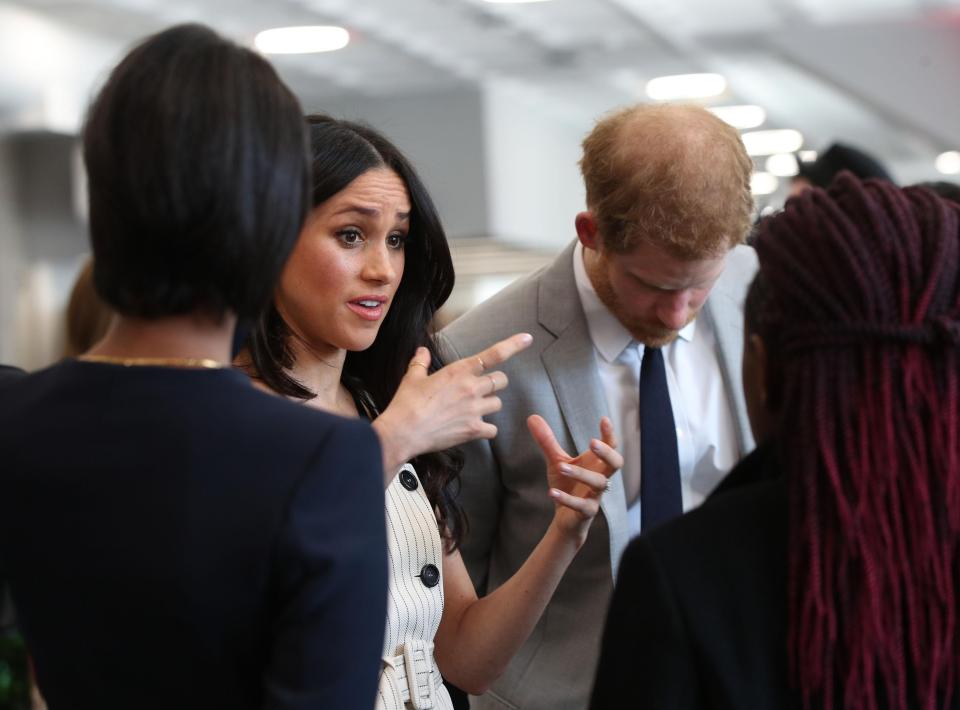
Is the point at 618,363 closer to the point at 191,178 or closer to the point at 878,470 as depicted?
the point at 878,470

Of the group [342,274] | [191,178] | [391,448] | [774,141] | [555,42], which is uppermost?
[191,178]

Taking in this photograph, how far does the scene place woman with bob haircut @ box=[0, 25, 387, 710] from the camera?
110 cm

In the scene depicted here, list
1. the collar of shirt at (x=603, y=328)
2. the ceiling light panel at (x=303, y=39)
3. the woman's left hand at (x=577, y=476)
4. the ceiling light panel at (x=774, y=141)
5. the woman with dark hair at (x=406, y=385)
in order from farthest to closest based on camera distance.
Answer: the ceiling light panel at (x=774, y=141)
the ceiling light panel at (x=303, y=39)
the collar of shirt at (x=603, y=328)
the woman's left hand at (x=577, y=476)
the woman with dark hair at (x=406, y=385)

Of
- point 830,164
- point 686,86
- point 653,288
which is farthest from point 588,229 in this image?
point 686,86

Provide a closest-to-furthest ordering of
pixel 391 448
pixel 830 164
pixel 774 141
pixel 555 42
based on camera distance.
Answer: pixel 391 448, pixel 830 164, pixel 555 42, pixel 774 141

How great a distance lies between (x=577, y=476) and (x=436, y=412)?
30cm

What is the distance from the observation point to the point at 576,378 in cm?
230

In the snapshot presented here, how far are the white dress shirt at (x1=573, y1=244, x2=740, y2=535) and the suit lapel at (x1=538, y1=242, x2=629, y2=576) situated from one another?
0.08ft

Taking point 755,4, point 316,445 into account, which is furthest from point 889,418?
point 755,4

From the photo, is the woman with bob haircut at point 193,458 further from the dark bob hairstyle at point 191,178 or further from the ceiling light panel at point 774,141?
the ceiling light panel at point 774,141

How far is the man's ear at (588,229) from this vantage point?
7.49 ft

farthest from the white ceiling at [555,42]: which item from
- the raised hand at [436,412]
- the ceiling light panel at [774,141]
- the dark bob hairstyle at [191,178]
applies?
the dark bob hairstyle at [191,178]

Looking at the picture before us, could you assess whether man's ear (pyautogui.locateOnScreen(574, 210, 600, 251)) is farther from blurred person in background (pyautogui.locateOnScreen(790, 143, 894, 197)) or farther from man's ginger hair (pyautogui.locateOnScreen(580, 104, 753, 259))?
blurred person in background (pyautogui.locateOnScreen(790, 143, 894, 197))

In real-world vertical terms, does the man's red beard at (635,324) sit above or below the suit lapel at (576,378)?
above
